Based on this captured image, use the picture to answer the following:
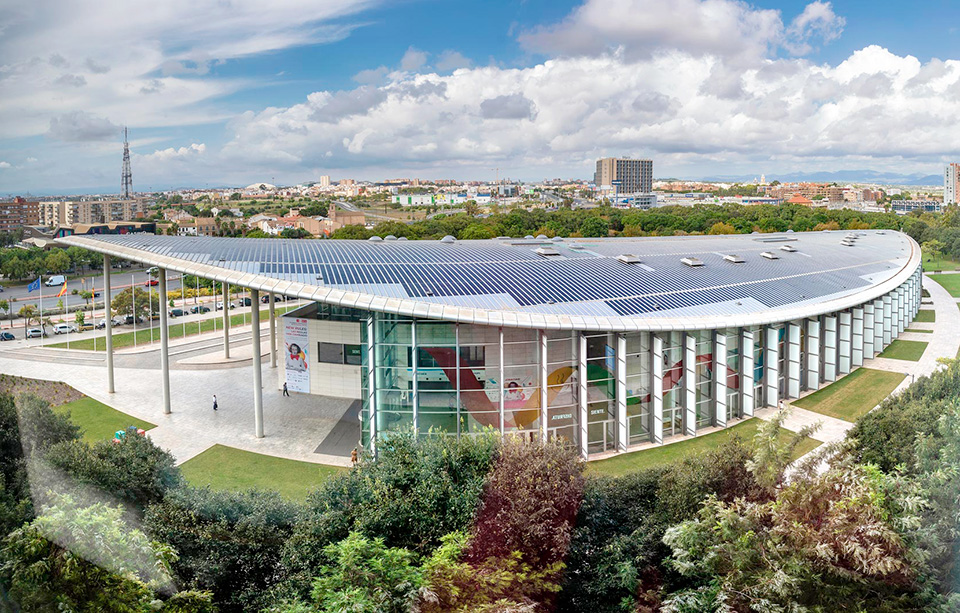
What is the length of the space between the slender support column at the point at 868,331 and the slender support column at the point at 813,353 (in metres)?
9.23

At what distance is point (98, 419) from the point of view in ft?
110

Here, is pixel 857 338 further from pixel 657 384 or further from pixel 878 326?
pixel 657 384

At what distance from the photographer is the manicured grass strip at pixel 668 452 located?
1012 inches

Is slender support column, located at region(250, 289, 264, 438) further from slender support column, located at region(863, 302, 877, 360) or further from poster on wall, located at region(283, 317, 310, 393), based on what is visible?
slender support column, located at region(863, 302, 877, 360)

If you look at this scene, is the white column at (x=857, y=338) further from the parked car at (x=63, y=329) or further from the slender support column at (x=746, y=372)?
the parked car at (x=63, y=329)

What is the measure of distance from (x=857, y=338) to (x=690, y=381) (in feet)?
63.5

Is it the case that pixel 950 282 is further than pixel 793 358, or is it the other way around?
pixel 950 282

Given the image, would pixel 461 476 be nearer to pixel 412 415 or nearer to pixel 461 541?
pixel 461 541

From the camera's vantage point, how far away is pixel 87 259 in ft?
334

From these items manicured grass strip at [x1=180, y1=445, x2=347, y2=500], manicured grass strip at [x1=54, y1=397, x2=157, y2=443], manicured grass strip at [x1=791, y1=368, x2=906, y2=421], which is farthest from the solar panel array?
manicured grass strip at [x1=54, y1=397, x2=157, y2=443]

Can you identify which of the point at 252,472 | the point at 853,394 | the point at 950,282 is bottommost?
the point at 252,472

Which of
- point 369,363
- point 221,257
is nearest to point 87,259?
point 221,257

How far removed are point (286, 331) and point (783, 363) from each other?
1045 inches

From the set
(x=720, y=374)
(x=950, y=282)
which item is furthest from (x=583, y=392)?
(x=950, y=282)
